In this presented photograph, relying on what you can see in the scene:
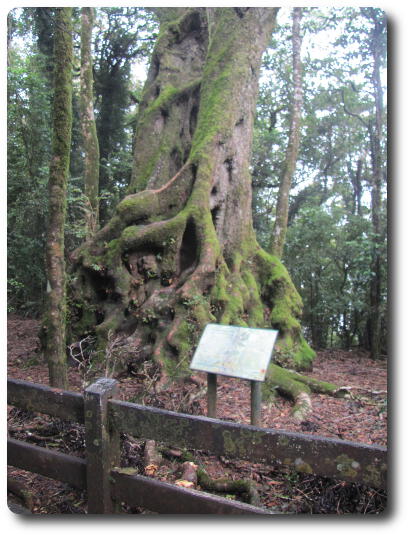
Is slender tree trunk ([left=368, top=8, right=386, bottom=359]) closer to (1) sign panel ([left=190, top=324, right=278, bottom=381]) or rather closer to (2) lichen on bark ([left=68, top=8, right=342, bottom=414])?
(2) lichen on bark ([left=68, top=8, right=342, bottom=414])

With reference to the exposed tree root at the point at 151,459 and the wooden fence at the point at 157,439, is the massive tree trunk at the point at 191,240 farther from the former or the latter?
the wooden fence at the point at 157,439

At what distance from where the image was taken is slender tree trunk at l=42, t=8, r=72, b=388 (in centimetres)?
434

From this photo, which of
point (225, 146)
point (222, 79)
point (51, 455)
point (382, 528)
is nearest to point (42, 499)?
point (51, 455)

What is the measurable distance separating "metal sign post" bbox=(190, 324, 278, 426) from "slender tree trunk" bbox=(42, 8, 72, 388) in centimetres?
165

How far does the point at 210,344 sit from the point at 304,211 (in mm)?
9107

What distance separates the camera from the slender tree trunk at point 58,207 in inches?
171

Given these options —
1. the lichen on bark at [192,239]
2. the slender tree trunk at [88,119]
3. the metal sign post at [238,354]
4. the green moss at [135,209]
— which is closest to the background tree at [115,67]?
the slender tree trunk at [88,119]

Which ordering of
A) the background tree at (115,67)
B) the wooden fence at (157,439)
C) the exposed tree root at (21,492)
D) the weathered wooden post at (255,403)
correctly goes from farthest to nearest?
the background tree at (115,67)
the weathered wooden post at (255,403)
the exposed tree root at (21,492)
the wooden fence at (157,439)

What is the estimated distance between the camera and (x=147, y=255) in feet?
20.9

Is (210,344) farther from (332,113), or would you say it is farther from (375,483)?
(332,113)

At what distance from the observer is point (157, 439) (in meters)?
2.59

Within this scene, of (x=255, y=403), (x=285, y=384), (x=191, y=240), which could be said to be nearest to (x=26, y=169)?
(x=191, y=240)

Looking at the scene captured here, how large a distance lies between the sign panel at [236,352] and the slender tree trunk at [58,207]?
166cm

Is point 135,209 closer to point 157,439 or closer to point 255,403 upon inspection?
point 255,403
